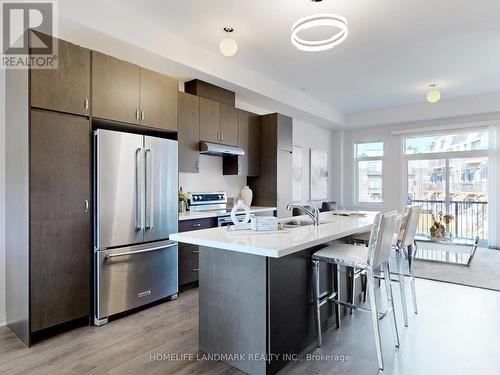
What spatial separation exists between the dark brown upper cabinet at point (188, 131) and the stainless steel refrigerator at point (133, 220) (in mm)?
386

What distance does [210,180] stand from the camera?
14.9 feet

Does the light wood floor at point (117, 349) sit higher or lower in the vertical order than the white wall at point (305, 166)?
lower

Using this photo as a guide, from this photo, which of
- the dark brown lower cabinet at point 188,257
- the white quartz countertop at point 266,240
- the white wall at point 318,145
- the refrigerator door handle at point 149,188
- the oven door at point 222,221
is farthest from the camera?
the white wall at point 318,145

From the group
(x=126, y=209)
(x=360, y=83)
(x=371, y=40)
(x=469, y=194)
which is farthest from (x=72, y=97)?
(x=469, y=194)

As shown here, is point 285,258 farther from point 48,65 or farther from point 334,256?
point 48,65

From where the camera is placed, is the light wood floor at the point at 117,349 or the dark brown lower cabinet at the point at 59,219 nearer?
the light wood floor at the point at 117,349

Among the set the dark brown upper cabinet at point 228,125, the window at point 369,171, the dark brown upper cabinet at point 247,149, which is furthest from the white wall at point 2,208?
the window at point 369,171

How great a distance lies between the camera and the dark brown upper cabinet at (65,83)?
7.64 ft

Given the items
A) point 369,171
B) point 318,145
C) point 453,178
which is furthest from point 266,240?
point 369,171

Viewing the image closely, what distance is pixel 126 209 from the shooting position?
282 cm

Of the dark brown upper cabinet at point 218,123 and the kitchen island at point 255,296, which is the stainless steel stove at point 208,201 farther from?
the kitchen island at point 255,296

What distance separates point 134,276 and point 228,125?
93.7 inches

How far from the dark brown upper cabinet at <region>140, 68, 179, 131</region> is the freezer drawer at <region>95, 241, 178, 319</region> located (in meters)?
1.27

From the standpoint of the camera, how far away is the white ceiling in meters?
2.87
